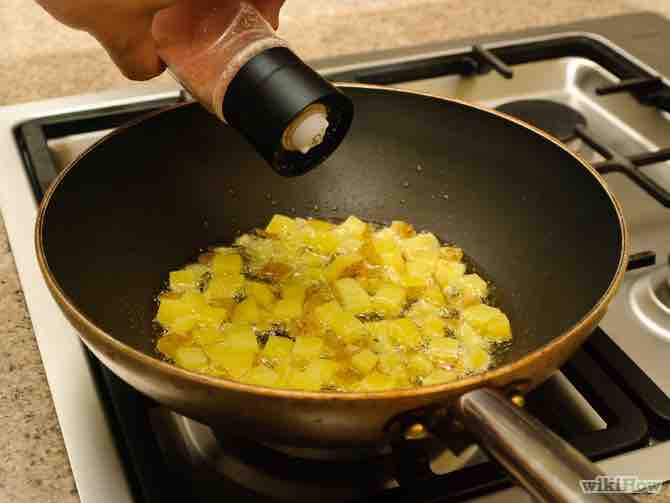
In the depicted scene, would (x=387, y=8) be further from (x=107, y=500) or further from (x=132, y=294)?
(x=107, y=500)

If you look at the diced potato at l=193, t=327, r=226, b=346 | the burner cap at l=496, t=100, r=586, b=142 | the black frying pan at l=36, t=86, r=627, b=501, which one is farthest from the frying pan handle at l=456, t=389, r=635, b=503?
the burner cap at l=496, t=100, r=586, b=142

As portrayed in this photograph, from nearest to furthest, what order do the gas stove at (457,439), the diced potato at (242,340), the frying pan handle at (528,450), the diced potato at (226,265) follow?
the frying pan handle at (528,450)
the gas stove at (457,439)
the diced potato at (242,340)
the diced potato at (226,265)

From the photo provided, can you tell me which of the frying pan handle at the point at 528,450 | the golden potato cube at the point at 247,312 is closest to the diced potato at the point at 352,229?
the golden potato cube at the point at 247,312

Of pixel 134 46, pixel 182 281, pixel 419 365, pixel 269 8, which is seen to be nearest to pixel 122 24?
pixel 134 46

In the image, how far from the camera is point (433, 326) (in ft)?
2.44

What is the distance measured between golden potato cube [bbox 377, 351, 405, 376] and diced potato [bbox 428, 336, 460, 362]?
0.03 metres

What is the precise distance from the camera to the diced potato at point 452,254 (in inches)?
32.5

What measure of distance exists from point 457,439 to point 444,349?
0.69 ft

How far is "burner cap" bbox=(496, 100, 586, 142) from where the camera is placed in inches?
38.2

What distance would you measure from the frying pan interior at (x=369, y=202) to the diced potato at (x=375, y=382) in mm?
112

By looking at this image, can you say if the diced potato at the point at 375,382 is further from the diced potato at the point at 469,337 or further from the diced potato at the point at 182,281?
the diced potato at the point at 182,281

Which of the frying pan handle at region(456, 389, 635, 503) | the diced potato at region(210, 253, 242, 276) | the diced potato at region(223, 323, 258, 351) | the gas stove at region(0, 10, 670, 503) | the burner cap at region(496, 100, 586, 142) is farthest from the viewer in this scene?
the burner cap at region(496, 100, 586, 142)

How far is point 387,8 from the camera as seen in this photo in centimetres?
133

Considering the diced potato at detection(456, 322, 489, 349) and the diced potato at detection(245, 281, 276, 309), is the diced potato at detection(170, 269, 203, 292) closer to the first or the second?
the diced potato at detection(245, 281, 276, 309)
